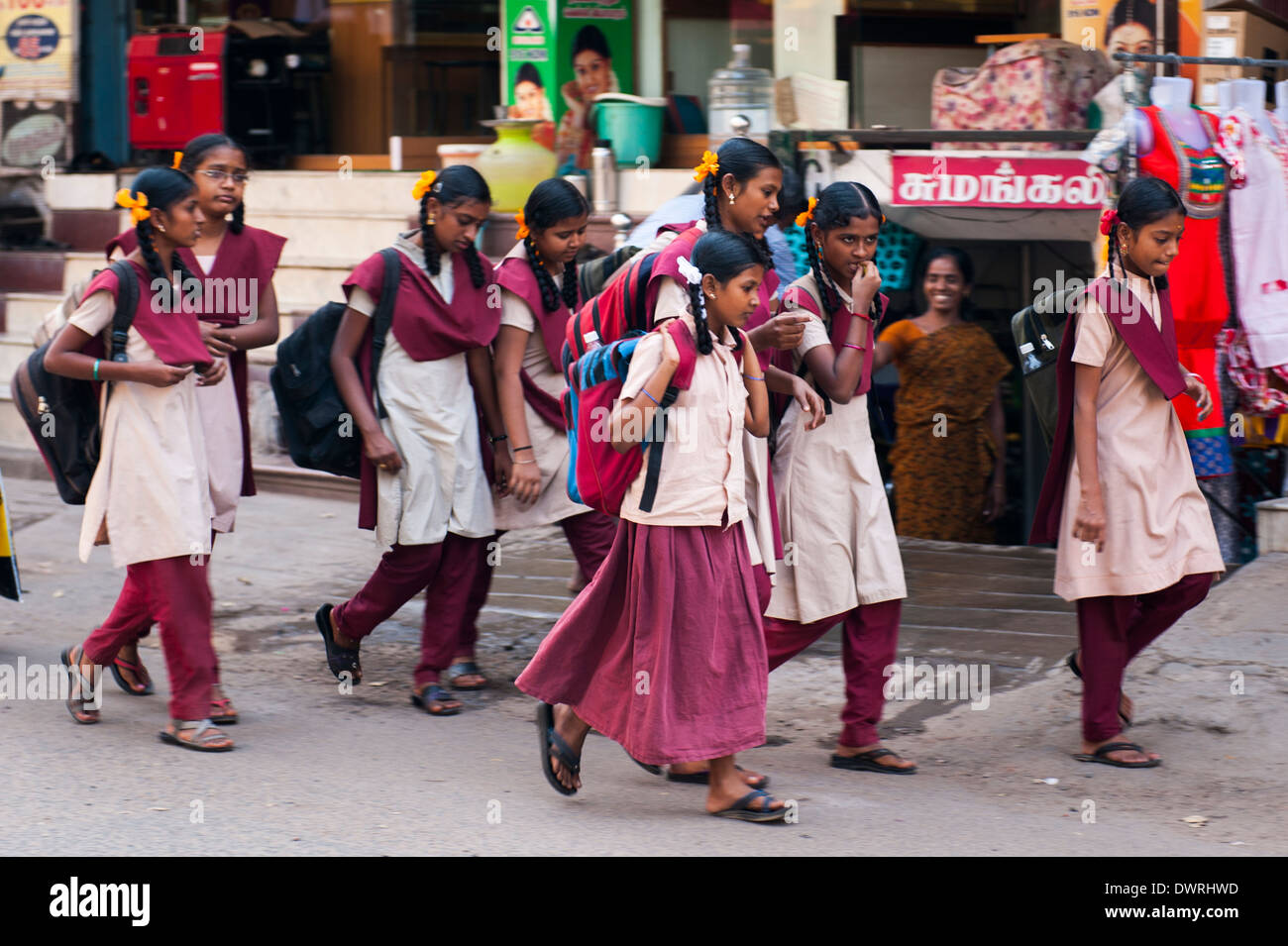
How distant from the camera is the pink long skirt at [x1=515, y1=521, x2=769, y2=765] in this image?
4164mm

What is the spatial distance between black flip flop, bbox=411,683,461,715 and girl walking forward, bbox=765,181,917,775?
4.11 feet

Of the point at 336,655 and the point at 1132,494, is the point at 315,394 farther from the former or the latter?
the point at 1132,494

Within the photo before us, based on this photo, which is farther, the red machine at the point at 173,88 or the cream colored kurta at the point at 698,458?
the red machine at the point at 173,88

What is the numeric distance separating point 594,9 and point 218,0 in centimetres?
371

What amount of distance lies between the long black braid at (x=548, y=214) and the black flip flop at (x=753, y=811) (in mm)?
1988

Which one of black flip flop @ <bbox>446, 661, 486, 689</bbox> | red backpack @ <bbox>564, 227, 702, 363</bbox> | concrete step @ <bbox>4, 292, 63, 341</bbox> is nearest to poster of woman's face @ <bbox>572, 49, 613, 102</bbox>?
concrete step @ <bbox>4, 292, 63, 341</bbox>

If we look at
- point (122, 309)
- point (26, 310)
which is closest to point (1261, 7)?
point (122, 309)

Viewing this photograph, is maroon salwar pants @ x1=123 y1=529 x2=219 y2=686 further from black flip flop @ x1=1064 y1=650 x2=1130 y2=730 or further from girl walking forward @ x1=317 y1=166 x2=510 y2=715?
black flip flop @ x1=1064 y1=650 x2=1130 y2=730

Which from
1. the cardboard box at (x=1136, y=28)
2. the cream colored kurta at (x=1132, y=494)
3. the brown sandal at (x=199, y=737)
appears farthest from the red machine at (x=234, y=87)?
the cream colored kurta at (x=1132, y=494)

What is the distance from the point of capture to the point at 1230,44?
23.4ft

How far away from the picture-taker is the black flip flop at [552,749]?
14.5ft

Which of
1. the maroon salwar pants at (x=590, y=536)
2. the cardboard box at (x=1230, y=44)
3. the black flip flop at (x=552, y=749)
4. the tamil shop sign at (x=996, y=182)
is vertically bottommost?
the black flip flop at (x=552, y=749)

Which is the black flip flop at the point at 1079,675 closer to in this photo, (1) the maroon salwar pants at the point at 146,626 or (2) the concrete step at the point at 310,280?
(1) the maroon salwar pants at the point at 146,626
